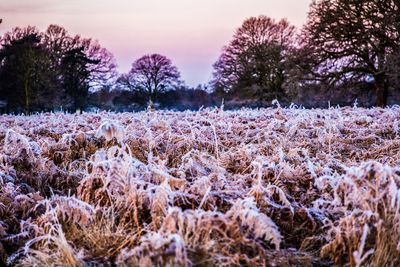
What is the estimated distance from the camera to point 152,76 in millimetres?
66750

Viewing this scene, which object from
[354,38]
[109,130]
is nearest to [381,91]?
[354,38]

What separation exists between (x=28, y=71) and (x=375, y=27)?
28.1 metres

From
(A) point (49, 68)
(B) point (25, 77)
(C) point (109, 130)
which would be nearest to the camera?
(C) point (109, 130)

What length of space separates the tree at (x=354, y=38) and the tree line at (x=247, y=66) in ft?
0.19

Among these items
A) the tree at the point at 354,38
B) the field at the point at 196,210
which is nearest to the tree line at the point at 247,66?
the tree at the point at 354,38

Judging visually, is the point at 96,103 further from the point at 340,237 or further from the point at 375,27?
the point at 340,237

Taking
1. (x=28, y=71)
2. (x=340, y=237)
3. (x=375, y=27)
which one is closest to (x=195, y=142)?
(x=340, y=237)

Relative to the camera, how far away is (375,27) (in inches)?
1096

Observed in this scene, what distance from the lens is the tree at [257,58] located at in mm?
44688

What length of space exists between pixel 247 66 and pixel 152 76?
2424cm

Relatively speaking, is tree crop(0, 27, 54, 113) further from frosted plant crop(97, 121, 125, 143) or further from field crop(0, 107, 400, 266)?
frosted plant crop(97, 121, 125, 143)

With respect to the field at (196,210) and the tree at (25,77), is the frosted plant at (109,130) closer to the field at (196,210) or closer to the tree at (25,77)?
the field at (196,210)

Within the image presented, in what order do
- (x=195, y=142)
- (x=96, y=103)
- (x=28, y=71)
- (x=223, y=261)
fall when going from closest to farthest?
(x=223, y=261)
(x=195, y=142)
(x=28, y=71)
(x=96, y=103)

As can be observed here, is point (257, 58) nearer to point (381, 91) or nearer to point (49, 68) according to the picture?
point (381, 91)
